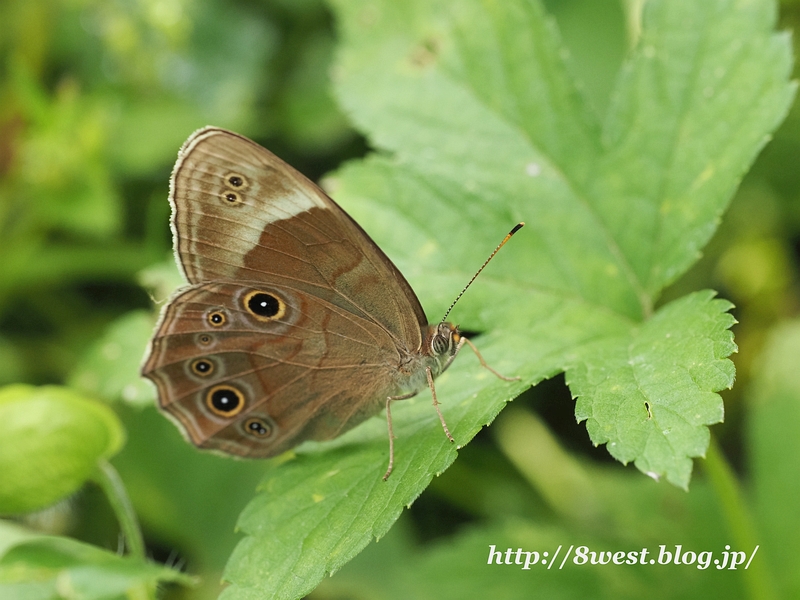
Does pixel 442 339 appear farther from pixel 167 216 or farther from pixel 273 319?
pixel 167 216

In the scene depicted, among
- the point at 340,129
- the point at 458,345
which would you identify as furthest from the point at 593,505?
the point at 340,129

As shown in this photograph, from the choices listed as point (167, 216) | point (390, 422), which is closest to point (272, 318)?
point (390, 422)

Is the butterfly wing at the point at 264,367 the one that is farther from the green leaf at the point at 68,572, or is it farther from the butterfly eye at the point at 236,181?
the green leaf at the point at 68,572

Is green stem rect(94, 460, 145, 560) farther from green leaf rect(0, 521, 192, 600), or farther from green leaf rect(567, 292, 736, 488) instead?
green leaf rect(567, 292, 736, 488)

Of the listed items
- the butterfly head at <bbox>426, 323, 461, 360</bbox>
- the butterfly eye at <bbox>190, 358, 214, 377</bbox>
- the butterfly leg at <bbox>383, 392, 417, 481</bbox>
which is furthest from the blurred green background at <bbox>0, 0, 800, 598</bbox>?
the butterfly head at <bbox>426, 323, 461, 360</bbox>

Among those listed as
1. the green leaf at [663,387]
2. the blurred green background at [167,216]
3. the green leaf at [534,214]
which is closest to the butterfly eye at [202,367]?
the green leaf at [534,214]

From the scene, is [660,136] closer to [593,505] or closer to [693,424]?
[693,424]
